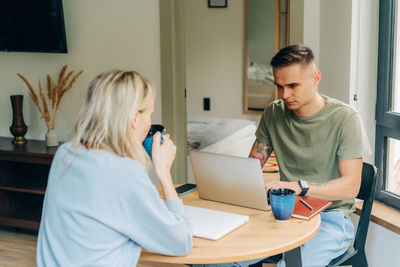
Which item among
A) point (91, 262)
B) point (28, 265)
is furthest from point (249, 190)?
point (28, 265)

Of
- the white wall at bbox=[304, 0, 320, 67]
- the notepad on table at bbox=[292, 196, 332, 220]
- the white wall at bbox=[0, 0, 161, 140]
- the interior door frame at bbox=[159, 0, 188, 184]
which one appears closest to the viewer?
the notepad on table at bbox=[292, 196, 332, 220]

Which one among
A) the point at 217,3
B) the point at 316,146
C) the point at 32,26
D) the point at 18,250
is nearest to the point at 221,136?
the point at 217,3

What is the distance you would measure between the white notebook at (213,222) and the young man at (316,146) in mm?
232

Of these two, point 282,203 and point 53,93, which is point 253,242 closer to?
point 282,203

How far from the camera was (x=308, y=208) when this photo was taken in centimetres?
176

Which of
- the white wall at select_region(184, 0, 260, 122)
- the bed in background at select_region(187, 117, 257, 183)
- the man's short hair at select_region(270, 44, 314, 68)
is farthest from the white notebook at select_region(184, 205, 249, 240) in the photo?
the white wall at select_region(184, 0, 260, 122)

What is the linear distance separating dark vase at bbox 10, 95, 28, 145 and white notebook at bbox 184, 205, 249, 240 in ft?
7.33

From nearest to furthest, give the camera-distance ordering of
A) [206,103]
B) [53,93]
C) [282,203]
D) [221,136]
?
[282,203] < [53,93] < [221,136] < [206,103]

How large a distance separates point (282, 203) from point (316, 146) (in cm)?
53

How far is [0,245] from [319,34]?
2.49m

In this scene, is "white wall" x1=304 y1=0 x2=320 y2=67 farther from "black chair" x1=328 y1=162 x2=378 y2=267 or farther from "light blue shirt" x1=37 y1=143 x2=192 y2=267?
"light blue shirt" x1=37 y1=143 x2=192 y2=267

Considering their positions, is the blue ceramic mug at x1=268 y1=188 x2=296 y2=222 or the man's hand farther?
the man's hand

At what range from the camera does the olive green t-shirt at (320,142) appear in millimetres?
1996

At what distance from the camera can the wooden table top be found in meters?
1.42
